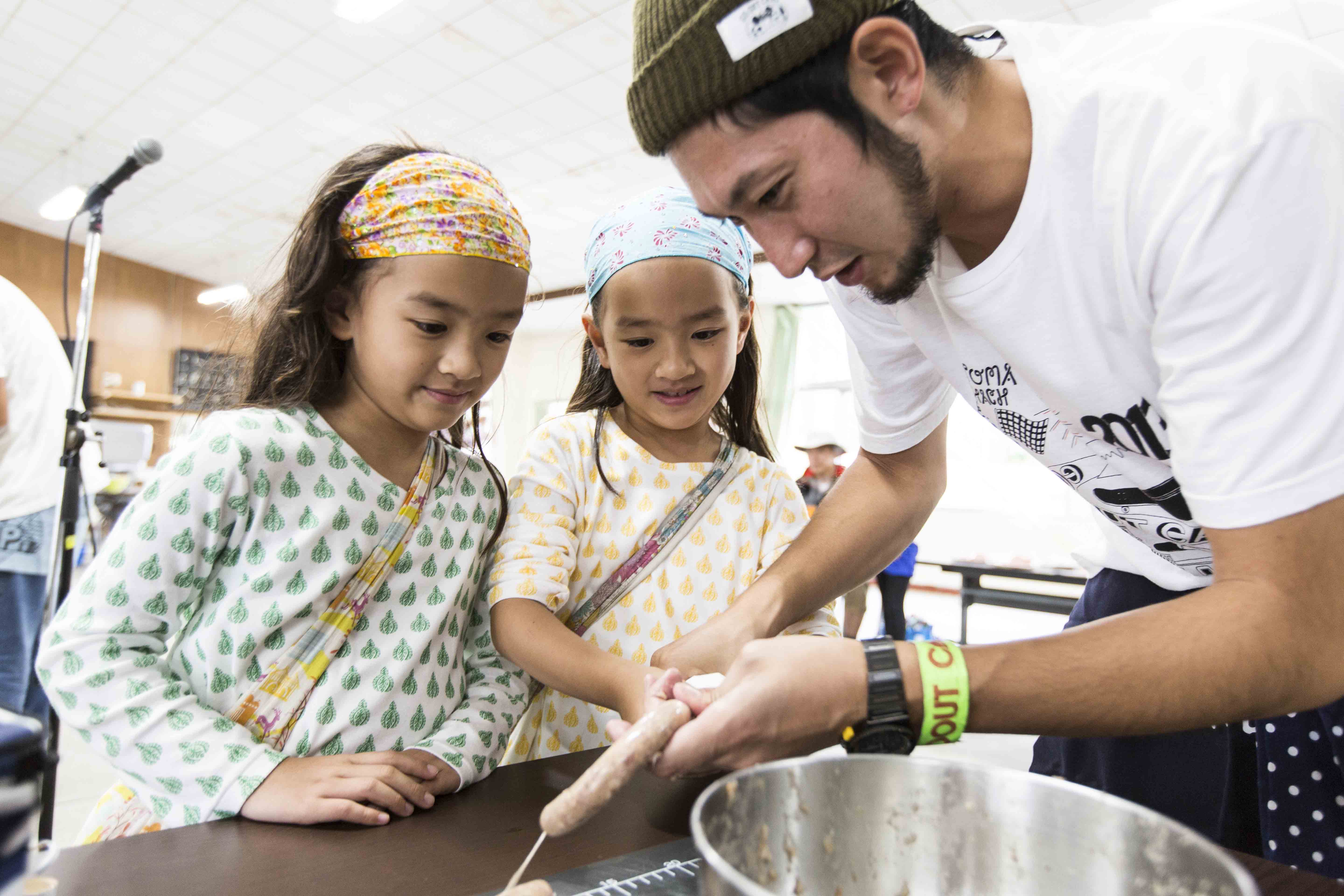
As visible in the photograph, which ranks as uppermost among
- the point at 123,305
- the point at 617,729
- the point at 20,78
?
the point at 20,78

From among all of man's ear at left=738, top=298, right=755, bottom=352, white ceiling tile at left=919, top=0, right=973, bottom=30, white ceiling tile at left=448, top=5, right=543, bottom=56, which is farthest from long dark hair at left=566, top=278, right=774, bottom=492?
white ceiling tile at left=448, top=5, right=543, bottom=56

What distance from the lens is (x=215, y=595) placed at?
3.10ft

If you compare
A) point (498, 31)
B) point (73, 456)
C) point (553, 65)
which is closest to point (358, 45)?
point (498, 31)

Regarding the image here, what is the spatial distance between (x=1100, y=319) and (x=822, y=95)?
362 millimetres

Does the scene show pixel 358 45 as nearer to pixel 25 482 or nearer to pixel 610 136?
pixel 610 136

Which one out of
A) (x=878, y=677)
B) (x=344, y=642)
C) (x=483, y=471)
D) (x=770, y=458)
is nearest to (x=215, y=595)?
(x=344, y=642)

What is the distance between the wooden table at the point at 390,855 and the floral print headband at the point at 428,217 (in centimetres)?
67

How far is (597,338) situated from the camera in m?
1.33

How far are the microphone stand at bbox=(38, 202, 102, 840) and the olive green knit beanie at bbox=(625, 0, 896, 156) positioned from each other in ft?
5.41

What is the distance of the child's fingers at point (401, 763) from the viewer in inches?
33.8

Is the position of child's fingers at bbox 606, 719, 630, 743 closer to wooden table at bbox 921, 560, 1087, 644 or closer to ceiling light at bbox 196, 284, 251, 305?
wooden table at bbox 921, 560, 1087, 644

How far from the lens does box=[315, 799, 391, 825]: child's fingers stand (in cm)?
78

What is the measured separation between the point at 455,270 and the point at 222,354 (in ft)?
1.34

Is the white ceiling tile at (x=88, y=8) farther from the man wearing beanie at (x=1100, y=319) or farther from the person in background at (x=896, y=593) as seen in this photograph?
the person in background at (x=896, y=593)
